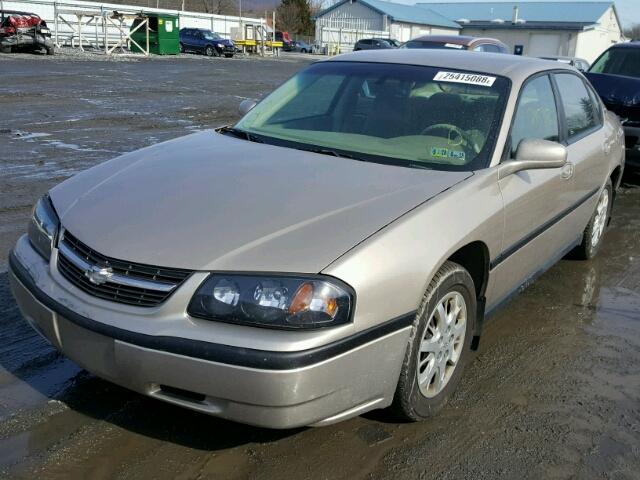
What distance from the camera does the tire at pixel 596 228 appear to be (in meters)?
5.29

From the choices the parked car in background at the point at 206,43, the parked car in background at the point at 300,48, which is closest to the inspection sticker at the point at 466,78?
the parked car in background at the point at 206,43

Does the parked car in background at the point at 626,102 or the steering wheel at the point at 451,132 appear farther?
the parked car in background at the point at 626,102

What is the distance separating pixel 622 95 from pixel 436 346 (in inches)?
254

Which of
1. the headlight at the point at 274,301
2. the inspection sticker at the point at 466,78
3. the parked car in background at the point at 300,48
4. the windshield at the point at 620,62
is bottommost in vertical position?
the parked car in background at the point at 300,48

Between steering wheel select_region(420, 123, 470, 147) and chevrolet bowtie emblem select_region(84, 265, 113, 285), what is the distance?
189 centimetres

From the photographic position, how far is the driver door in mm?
3488

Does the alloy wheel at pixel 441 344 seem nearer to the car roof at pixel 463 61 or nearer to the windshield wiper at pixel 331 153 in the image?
the windshield wiper at pixel 331 153

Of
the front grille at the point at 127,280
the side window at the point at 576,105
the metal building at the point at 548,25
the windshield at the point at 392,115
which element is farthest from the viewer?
the metal building at the point at 548,25

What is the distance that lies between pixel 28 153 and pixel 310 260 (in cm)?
705

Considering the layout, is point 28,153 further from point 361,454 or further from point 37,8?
point 37,8

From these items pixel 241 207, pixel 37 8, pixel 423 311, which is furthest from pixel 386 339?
pixel 37 8

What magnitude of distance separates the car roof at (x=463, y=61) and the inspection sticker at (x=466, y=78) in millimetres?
66

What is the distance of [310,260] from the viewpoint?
2500 mm

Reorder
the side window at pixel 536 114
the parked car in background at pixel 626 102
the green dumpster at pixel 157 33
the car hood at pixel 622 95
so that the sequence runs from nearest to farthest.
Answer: the side window at pixel 536 114, the parked car in background at pixel 626 102, the car hood at pixel 622 95, the green dumpster at pixel 157 33
